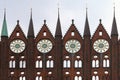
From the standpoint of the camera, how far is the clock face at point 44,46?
1933 inches

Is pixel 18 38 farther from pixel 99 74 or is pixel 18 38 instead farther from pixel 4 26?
pixel 99 74

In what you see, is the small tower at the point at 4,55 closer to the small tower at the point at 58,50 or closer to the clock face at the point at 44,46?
the clock face at the point at 44,46

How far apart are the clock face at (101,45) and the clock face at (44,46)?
4.07m

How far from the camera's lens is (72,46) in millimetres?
49000

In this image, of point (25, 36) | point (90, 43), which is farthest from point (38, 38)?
point (90, 43)

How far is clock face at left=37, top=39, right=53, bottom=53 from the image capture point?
49094mm

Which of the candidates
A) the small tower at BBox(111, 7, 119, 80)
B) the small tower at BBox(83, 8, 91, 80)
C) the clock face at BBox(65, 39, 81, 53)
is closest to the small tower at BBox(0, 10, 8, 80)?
the clock face at BBox(65, 39, 81, 53)

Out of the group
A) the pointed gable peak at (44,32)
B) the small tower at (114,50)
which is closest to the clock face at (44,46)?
the pointed gable peak at (44,32)

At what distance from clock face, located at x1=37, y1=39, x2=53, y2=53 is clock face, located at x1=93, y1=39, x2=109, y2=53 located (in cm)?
407

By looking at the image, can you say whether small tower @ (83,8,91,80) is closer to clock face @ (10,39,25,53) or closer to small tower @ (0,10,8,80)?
clock face @ (10,39,25,53)

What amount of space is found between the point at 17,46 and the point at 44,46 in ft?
8.12

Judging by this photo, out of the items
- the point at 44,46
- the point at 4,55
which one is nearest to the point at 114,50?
the point at 44,46

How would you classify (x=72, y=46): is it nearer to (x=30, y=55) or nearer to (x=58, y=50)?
(x=58, y=50)

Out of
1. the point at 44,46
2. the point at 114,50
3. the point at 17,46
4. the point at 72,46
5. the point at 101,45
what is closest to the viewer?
the point at 114,50
